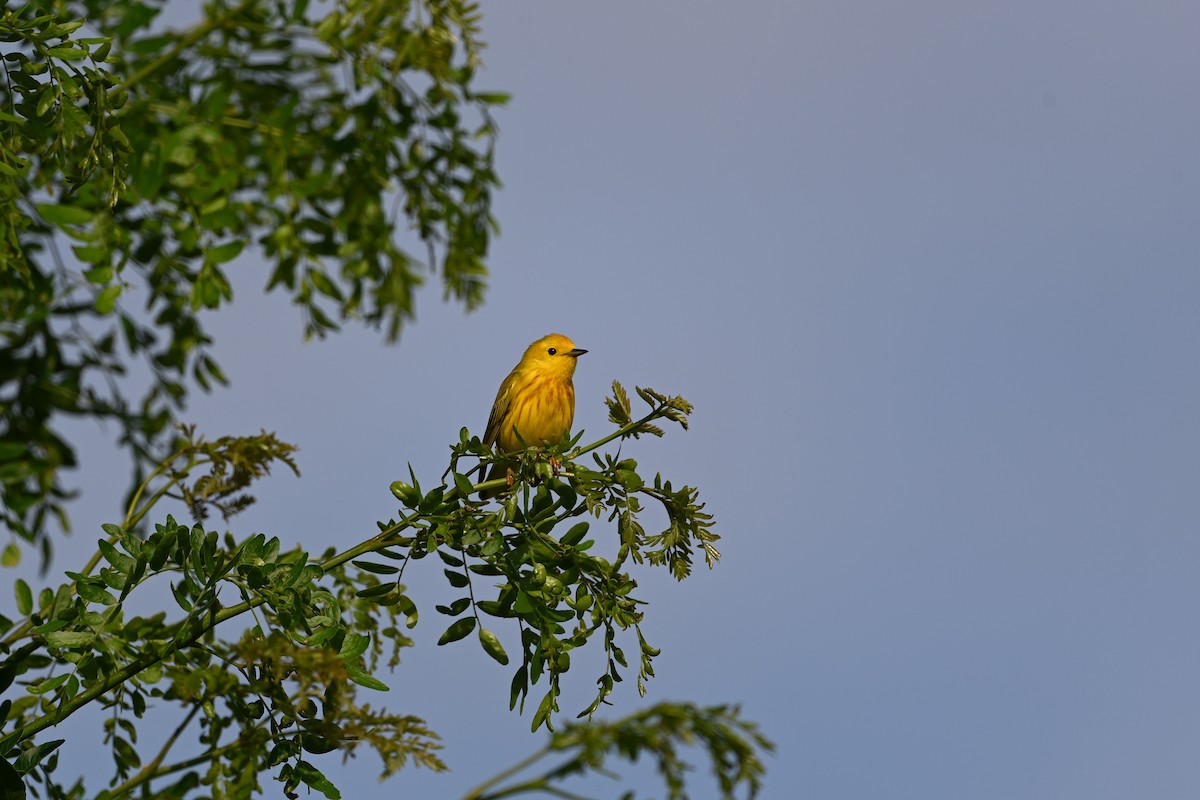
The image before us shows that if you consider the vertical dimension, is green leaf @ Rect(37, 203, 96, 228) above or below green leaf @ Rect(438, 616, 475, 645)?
above

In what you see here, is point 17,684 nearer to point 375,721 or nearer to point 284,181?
point 375,721

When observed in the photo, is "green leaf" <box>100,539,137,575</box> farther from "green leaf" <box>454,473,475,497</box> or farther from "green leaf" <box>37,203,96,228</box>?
"green leaf" <box>37,203,96,228</box>

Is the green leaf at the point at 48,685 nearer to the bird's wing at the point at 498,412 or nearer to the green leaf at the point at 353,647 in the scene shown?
the green leaf at the point at 353,647

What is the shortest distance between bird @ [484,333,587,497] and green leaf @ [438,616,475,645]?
2852 mm

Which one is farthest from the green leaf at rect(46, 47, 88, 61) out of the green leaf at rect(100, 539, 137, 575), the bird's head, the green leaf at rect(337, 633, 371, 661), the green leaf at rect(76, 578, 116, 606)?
the bird's head

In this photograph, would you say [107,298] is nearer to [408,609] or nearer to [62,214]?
[62,214]

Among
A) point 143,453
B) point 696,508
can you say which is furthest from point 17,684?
point 143,453

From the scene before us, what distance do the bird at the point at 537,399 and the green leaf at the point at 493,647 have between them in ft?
9.40

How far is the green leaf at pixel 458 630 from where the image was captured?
3746 millimetres

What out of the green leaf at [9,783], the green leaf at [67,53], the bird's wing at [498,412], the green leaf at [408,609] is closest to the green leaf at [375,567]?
the green leaf at [408,609]

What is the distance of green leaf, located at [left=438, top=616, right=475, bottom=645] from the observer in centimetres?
375

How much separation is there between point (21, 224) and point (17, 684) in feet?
4.10

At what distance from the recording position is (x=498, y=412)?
7.09 metres

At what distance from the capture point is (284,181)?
20.6 ft
